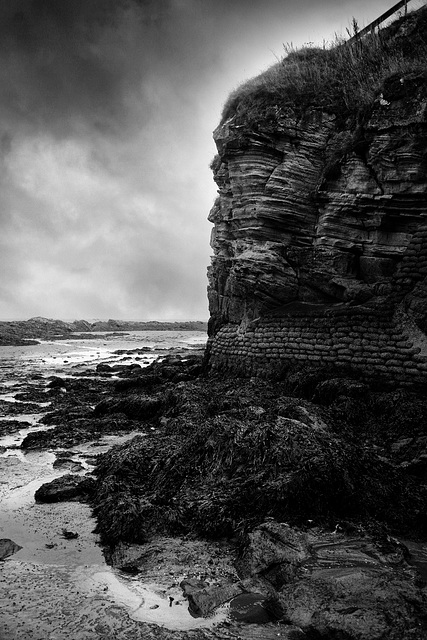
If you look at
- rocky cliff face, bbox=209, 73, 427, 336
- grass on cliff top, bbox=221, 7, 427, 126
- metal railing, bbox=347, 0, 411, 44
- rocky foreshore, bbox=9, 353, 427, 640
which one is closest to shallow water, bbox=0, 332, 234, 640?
rocky foreshore, bbox=9, 353, 427, 640

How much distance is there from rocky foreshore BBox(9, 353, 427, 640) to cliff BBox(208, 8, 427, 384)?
170 inches

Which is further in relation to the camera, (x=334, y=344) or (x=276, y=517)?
(x=334, y=344)

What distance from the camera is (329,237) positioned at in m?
13.9

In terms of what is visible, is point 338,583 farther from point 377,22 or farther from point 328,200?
point 377,22

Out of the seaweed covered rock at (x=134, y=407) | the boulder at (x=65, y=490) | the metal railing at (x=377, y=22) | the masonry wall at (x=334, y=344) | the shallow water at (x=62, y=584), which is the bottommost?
the shallow water at (x=62, y=584)

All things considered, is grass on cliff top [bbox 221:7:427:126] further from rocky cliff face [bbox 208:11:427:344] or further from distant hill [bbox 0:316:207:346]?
distant hill [bbox 0:316:207:346]

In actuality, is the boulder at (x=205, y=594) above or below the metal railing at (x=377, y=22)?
below

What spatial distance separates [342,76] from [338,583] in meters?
15.5

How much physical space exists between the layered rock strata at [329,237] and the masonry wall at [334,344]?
0.03 metres

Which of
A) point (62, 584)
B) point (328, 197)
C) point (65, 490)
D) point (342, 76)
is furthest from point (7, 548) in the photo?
point (342, 76)

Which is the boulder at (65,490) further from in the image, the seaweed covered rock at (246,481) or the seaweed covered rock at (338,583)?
the seaweed covered rock at (338,583)

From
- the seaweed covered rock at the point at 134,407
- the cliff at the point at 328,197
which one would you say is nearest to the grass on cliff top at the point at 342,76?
the cliff at the point at 328,197

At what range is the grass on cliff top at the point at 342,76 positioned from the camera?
1416 cm

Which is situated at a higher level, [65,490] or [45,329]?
[45,329]
